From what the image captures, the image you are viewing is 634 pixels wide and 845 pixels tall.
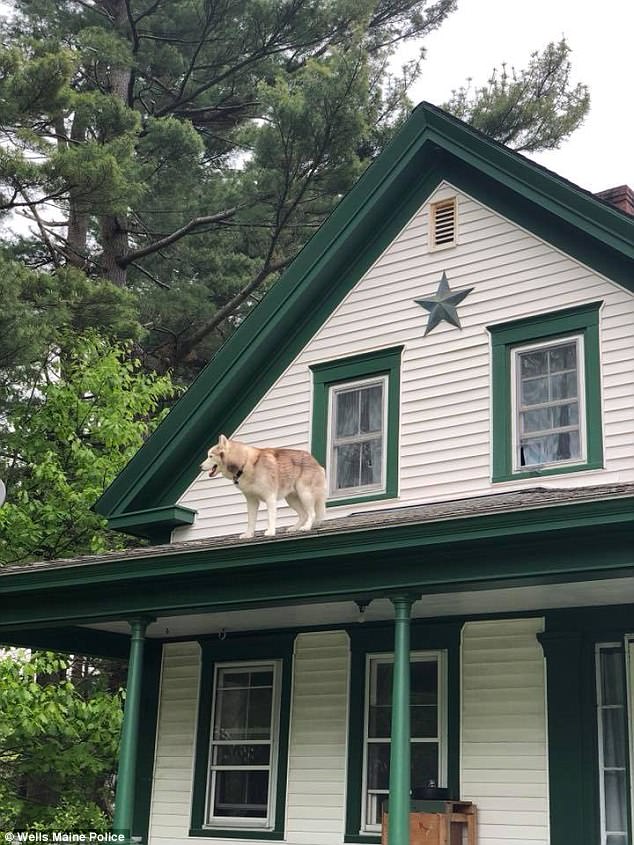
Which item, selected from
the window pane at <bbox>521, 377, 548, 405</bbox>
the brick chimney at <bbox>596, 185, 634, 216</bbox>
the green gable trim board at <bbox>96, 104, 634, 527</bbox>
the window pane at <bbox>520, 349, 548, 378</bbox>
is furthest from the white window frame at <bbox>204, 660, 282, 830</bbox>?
the brick chimney at <bbox>596, 185, 634, 216</bbox>

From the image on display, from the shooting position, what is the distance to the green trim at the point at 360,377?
1193 centimetres

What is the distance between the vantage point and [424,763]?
10594 millimetres

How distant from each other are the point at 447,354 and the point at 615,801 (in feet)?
15.3

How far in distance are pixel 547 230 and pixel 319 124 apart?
9047mm

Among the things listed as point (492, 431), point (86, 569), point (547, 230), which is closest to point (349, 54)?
point (547, 230)

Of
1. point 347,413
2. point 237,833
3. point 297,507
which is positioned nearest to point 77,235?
point 347,413

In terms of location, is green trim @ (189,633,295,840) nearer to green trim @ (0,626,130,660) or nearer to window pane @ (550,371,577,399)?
green trim @ (0,626,130,660)

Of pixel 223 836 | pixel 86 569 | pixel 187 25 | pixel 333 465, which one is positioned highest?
pixel 187 25

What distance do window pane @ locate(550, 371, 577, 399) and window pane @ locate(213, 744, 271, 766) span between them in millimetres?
4620

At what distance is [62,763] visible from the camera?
17750 mm

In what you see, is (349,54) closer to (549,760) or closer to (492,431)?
(492,431)

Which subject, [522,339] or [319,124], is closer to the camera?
[522,339]

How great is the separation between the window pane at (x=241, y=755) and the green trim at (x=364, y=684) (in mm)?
1160

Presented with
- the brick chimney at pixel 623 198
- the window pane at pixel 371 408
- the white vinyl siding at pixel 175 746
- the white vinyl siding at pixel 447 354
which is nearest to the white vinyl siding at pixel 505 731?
the white vinyl siding at pixel 447 354
